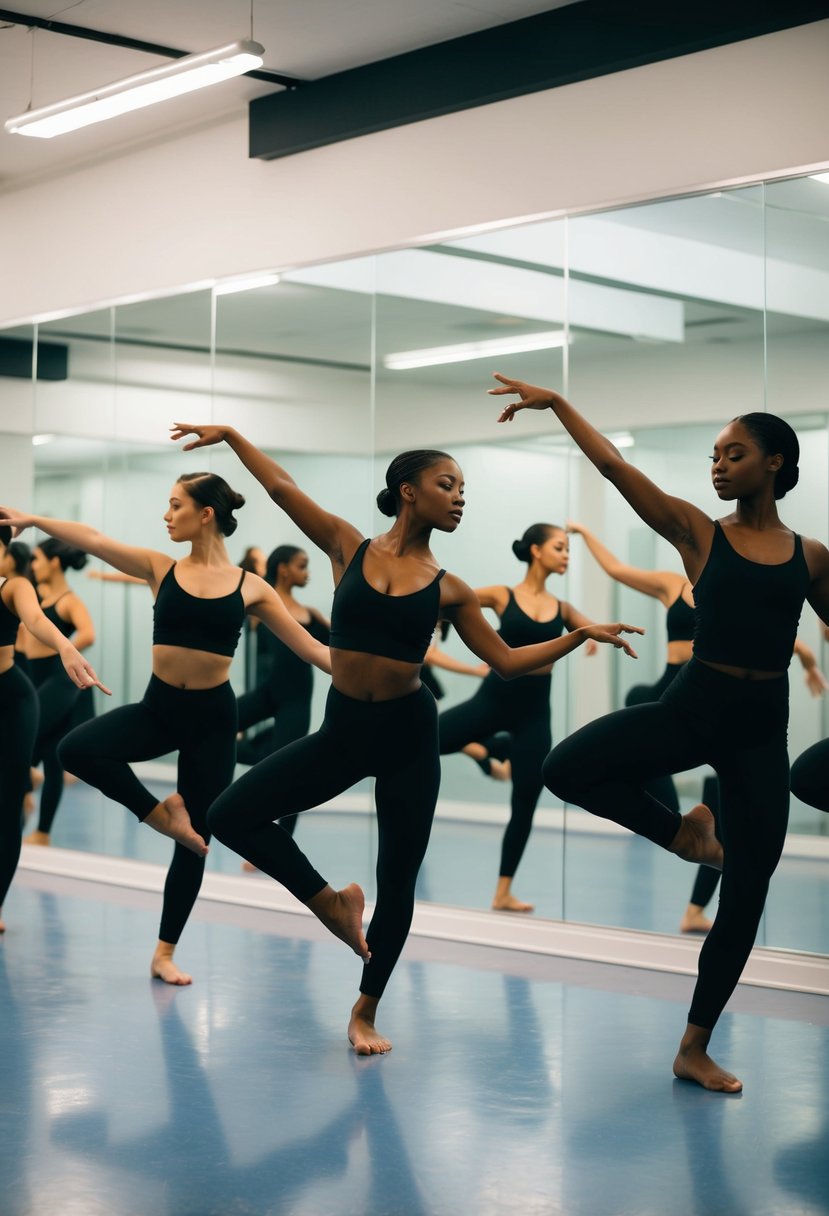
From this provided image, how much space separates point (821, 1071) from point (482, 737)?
2.30 meters

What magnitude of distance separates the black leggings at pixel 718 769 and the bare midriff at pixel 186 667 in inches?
58.0

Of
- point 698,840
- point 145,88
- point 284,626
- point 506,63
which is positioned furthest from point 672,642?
point 145,88

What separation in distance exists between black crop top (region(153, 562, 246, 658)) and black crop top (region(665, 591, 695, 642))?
163cm

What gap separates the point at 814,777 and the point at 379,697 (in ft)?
3.96

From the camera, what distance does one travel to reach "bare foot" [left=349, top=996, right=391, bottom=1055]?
4.18 meters

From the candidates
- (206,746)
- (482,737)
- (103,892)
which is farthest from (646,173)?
(103,892)

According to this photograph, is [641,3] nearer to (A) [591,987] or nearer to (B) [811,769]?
(B) [811,769]

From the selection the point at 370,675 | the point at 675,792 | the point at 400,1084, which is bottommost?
the point at 400,1084

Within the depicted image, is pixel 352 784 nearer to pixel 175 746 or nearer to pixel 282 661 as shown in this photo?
pixel 175 746

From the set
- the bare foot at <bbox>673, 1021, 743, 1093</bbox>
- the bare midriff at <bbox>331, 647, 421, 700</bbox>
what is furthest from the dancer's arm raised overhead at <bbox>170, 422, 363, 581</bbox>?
the bare foot at <bbox>673, 1021, 743, 1093</bbox>

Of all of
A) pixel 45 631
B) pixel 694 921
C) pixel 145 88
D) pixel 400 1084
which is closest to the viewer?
pixel 400 1084

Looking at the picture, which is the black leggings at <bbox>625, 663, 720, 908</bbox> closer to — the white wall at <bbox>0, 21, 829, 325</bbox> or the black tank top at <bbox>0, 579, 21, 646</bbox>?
the white wall at <bbox>0, 21, 829, 325</bbox>

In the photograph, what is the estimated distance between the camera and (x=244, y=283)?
22.9 ft

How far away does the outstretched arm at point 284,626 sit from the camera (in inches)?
184
